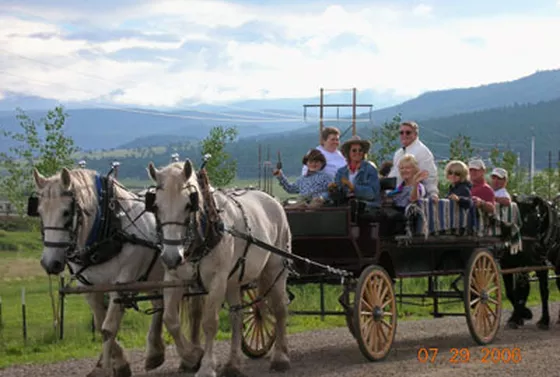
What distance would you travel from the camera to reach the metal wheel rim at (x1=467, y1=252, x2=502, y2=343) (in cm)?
1318

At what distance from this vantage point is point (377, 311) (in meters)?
11.6

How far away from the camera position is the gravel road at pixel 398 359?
10.7 m

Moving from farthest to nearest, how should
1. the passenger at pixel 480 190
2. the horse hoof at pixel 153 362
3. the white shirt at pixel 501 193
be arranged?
the white shirt at pixel 501 193 → the passenger at pixel 480 190 → the horse hoof at pixel 153 362

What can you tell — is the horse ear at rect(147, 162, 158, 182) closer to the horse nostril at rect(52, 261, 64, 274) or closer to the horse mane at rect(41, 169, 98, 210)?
the horse mane at rect(41, 169, 98, 210)

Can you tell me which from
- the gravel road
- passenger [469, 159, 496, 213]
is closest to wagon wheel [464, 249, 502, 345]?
the gravel road

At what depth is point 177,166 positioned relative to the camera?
958cm

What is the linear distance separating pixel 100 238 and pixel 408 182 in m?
4.38

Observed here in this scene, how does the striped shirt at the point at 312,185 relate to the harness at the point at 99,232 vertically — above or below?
above

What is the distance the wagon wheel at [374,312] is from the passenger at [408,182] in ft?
3.44

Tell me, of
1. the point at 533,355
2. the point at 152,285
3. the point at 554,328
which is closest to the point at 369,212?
the point at 533,355

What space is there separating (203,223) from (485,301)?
5154 mm

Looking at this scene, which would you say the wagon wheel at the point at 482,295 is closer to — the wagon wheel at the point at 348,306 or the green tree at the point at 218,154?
the wagon wheel at the point at 348,306

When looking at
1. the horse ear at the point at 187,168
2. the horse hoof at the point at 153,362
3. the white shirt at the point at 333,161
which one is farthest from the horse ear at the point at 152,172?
the white shirt at the point at 333,161

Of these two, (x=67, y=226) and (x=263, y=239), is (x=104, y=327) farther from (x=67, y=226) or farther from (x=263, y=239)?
(x=263, y=239)
